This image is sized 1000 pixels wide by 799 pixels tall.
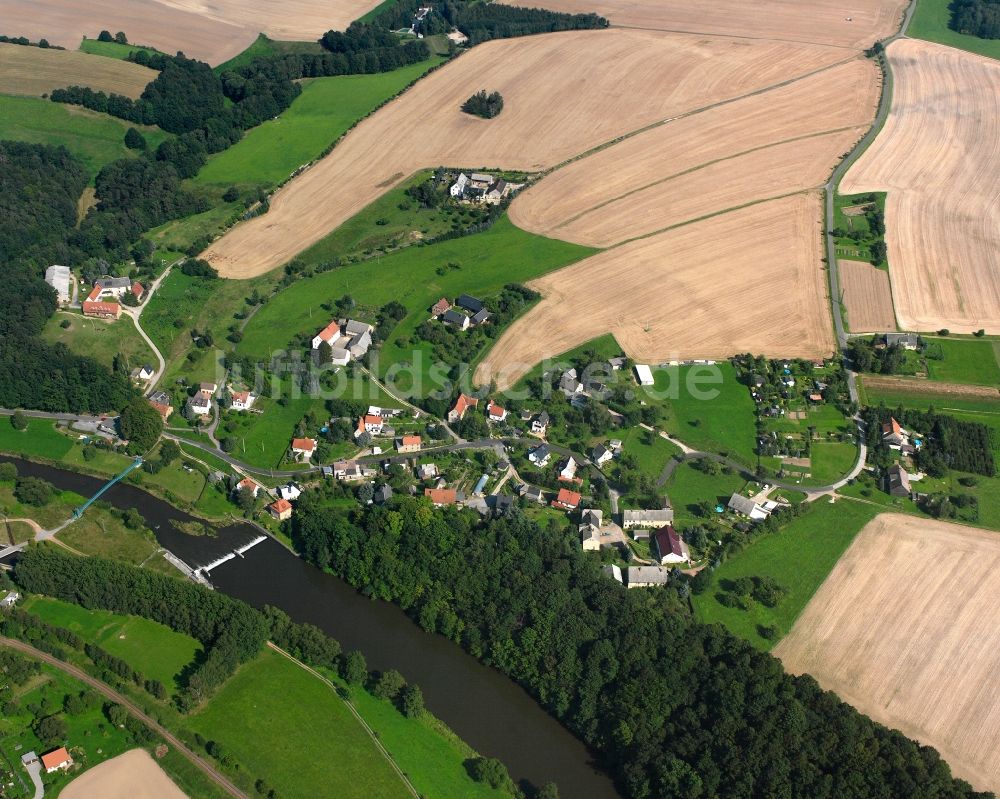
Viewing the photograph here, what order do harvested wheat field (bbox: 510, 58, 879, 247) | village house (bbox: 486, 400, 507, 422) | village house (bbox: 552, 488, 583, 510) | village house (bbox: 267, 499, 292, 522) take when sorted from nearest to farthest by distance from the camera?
village house (bbox: 552, 488, 583, 510)
village house (bbox: 267, 499, 292, 522)
village house (bbox: 486, 400, 507, 422)
harvested wheat field (bbox: 510, 58, 879, 247)

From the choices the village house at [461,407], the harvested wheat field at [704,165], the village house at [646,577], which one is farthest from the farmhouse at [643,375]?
the village house at [646,577]

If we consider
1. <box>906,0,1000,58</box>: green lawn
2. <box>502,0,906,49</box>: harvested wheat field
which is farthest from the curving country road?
<box>906,0,1000,58</box>: green lawn

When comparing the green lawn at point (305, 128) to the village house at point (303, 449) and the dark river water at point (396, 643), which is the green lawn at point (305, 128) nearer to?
the village house at point (303, 449)

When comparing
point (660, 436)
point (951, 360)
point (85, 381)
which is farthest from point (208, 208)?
point (951, 360)

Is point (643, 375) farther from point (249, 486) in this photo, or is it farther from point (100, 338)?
point (100, 338)

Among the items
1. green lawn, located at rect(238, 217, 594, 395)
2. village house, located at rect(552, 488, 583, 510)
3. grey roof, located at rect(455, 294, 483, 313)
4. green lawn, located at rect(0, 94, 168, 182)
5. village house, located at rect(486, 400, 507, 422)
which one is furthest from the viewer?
green lawn, located at rect(0, 94, 168, 182)

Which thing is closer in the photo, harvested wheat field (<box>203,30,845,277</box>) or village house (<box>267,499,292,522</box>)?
village house (<box>267,499,292,522</box>)

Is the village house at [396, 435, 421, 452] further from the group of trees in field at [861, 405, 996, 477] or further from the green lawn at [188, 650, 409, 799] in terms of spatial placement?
the group of trees in field at [861, 405, 996, 477]

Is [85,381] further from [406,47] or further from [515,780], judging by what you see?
[406,47]
